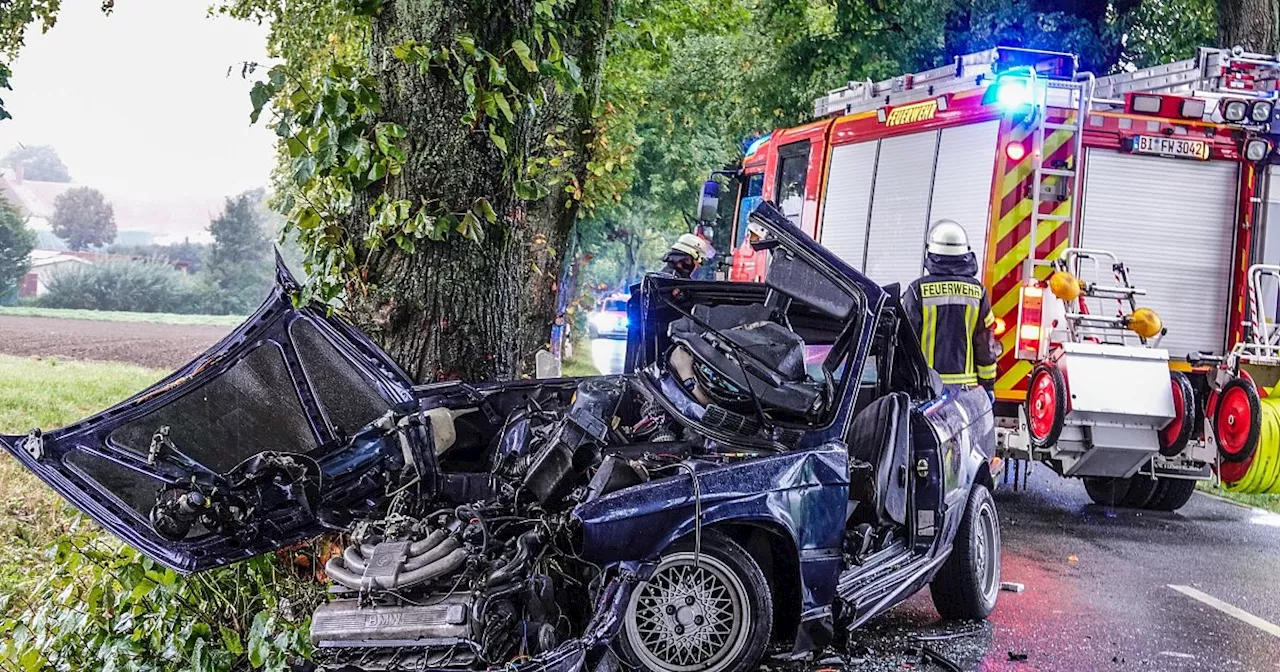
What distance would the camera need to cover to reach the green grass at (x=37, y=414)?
660cm

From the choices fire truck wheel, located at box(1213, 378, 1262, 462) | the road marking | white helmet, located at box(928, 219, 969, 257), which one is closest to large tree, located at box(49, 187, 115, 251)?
white helmet, located at box(928, 219, 969, 257)

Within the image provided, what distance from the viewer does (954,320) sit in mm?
7191

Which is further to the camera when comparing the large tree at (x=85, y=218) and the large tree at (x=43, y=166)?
the large tree at (x=85, y=218)

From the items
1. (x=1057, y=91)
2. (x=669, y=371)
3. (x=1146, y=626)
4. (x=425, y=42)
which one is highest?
(x=1057, y=91)

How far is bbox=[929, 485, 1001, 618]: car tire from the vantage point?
5773 millimetres

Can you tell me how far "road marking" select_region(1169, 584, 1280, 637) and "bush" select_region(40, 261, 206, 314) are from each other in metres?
20.3

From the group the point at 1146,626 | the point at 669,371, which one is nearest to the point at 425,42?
the point at 669,371

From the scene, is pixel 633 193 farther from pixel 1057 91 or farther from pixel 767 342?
pixel 767 342

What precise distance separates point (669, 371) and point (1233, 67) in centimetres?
649

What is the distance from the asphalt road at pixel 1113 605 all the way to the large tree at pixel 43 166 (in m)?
16.8

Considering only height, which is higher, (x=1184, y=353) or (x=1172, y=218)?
(x=1172, y=218)

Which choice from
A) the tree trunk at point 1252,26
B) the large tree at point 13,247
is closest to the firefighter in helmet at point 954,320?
the tree trunk at point 1252,26

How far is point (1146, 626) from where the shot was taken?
603 cm

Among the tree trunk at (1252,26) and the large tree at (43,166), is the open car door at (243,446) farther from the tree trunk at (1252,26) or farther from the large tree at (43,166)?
the large tree at (43,166)
